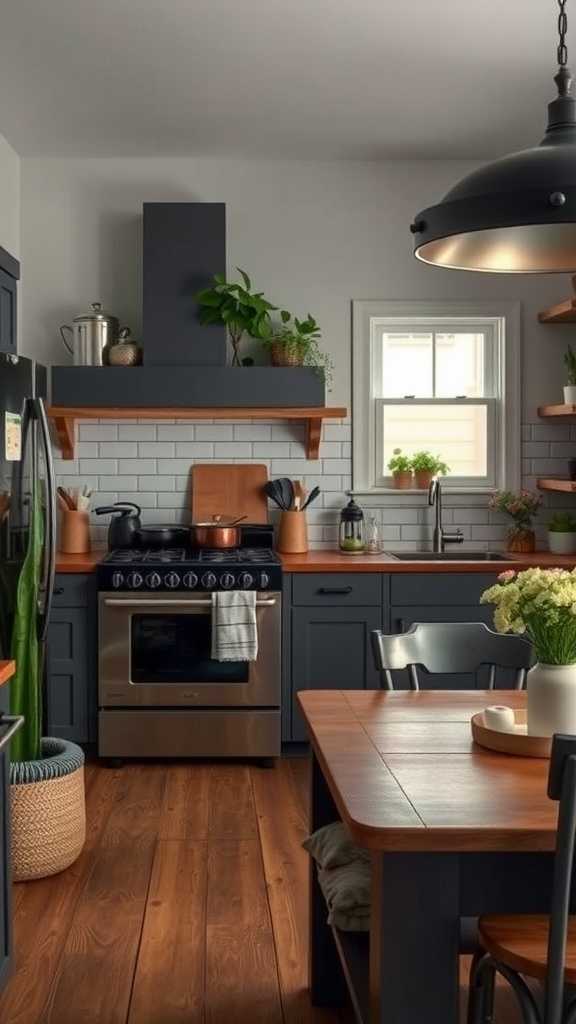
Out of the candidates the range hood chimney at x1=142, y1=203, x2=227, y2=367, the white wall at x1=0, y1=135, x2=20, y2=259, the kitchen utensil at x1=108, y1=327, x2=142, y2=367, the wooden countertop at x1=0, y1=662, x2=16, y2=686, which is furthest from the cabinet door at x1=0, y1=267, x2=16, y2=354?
the wooden countertop at x1=0, y1=662, x2=16, y2=686

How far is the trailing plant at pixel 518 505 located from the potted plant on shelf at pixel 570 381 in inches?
22.1

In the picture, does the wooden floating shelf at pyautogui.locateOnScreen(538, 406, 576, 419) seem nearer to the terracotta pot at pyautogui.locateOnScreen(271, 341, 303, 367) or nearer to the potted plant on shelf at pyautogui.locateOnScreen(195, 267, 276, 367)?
the terracotta pot at pyautogui.locateOnScreen(271, 341, 303, 367)

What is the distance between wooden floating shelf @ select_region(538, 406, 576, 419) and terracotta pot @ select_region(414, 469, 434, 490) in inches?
26.3

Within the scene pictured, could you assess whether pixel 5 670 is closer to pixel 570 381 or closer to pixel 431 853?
pixel 431 853

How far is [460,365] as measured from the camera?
6152mm

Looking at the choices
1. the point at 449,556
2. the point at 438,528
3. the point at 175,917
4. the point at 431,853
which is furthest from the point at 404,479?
the point at 431,853

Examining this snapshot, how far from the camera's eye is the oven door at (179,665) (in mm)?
5320

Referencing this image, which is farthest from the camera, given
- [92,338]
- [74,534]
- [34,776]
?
[74,534]

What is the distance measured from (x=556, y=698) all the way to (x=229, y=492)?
12.1 feet

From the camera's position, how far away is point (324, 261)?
6023 millimetres

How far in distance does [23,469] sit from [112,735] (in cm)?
143

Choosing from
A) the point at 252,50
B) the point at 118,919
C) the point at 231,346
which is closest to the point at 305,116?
the point at 252,50

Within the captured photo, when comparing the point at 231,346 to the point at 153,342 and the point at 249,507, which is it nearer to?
the point at 153,342

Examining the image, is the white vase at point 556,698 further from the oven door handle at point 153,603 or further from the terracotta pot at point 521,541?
the terracotta pot at point 521,541
